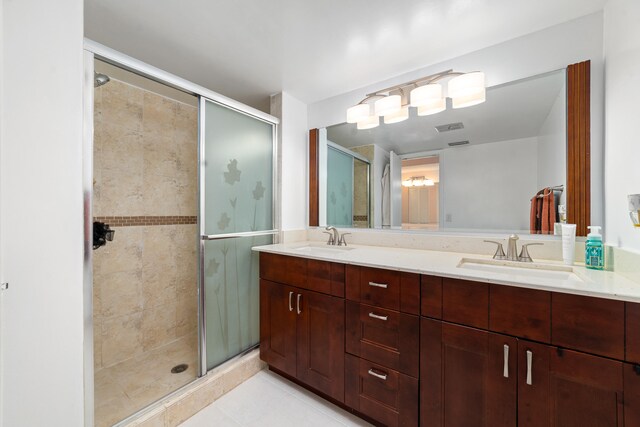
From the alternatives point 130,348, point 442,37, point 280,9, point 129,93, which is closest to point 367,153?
point 442,37

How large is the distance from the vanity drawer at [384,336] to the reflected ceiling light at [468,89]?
1.43 m

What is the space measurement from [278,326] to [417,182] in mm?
1462

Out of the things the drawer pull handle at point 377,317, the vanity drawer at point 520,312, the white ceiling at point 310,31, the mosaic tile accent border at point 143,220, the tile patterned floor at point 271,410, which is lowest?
the tile patterned floor at point 271,410

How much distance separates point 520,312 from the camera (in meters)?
1.03

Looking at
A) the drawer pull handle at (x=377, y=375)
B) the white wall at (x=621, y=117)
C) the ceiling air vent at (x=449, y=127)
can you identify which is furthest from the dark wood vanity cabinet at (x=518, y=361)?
the ceiling air vent at (x=449, y=127)

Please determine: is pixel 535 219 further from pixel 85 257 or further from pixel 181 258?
pixel 181 258

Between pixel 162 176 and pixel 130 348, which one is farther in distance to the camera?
pixel 162 176

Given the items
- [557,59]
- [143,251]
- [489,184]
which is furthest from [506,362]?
[143,251]

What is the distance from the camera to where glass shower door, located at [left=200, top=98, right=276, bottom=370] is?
1.76 m

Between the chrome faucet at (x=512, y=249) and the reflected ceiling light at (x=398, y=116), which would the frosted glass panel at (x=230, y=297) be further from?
the chrome faucet at (x=512, y=249)

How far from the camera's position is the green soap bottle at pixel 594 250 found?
1.23m

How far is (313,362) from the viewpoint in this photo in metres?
1.62

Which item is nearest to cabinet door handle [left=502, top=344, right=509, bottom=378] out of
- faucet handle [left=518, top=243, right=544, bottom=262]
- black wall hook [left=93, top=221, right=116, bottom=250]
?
faucet handle [left=518, top=243, right=544, bottom=262]

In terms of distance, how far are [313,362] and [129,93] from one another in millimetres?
2538
